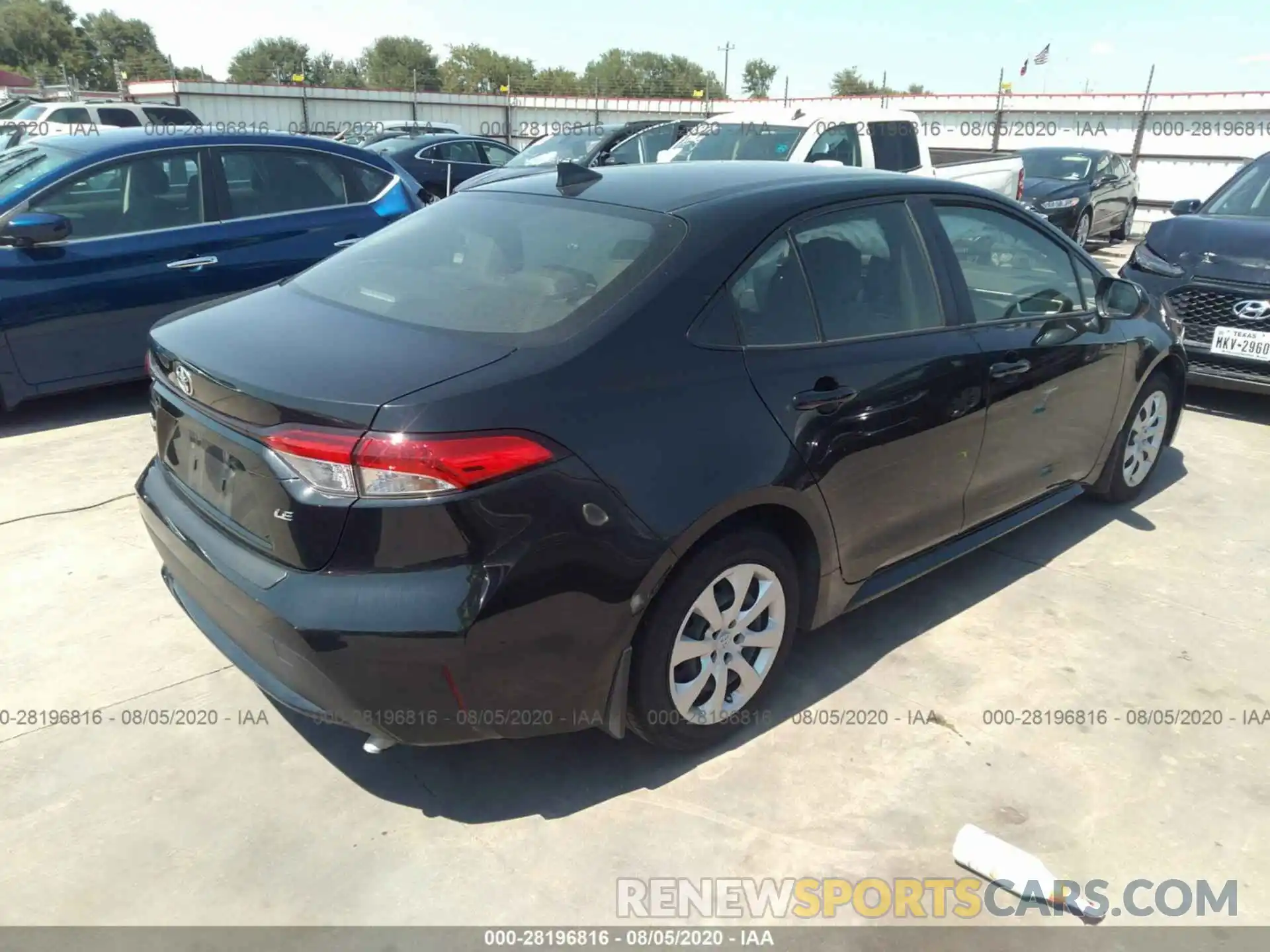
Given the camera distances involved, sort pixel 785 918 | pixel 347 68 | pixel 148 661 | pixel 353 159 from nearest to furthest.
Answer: pixel 785 918 → pixel 148 661 → pixel 353 159 → pixel 347 68

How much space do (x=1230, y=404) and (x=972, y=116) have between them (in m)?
17.9

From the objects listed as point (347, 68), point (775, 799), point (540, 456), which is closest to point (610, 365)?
point (540, 456)

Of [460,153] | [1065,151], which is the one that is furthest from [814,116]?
[460,153]

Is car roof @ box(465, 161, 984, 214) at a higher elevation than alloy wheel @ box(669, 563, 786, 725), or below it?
higher

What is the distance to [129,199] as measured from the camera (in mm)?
5672

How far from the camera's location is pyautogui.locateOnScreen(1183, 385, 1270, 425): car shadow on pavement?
6.74 metres

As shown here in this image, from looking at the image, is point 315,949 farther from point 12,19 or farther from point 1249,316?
point 12,19

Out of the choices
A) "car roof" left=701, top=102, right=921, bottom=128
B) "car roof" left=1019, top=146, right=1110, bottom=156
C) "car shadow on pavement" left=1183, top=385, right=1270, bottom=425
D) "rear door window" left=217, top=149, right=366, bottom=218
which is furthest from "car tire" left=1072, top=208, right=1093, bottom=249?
"rear door window" left=217, top=149, right=366, bottom=218

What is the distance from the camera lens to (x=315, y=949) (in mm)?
2209

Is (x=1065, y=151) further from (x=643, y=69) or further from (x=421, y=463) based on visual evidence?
(x=643, y=69)

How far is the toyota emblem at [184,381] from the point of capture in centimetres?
262

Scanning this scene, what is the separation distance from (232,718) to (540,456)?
1535 mm

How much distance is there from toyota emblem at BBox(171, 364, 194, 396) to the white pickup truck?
Answer: 7326 mm

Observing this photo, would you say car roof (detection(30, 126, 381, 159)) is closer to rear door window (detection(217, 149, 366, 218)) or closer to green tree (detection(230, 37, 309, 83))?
rear door window (detection(217, 149, 366, 218))
